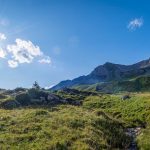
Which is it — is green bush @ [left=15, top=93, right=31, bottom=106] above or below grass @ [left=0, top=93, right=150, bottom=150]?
above

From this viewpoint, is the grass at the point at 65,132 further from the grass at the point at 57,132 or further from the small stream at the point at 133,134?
the small stream at the point at 133,134

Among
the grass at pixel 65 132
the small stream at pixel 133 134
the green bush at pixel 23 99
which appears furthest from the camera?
the green bush at pixel 23 99

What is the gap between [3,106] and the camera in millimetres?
66250

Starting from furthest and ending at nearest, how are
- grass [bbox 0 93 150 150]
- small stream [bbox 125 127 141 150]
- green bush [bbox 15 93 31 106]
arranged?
green bush [bbox 15 93 31 106] < small stream [bbox 125 127 141 150] < grass [bbox 0 93 150 150]

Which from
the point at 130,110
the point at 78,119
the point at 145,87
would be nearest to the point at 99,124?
the point at 78,119

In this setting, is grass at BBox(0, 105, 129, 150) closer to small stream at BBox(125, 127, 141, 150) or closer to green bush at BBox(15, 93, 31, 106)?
small stream at BBox(125, 127, 141, 150)

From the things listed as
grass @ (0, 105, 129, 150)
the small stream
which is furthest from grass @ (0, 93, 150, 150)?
the small stream

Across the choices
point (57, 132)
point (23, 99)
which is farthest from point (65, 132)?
point (23, 99)

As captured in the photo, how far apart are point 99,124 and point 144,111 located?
16000 mm

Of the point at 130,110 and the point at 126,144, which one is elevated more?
the point at 130,110

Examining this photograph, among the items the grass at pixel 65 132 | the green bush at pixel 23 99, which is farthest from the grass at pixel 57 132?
the green bush at pixel 23 99

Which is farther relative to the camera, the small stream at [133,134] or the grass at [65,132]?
the small stream at [133,134]

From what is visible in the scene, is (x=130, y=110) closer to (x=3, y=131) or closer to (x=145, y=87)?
(x=3, y=131)

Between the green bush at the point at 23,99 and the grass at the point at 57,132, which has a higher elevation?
the green bush at the point at 23,99
